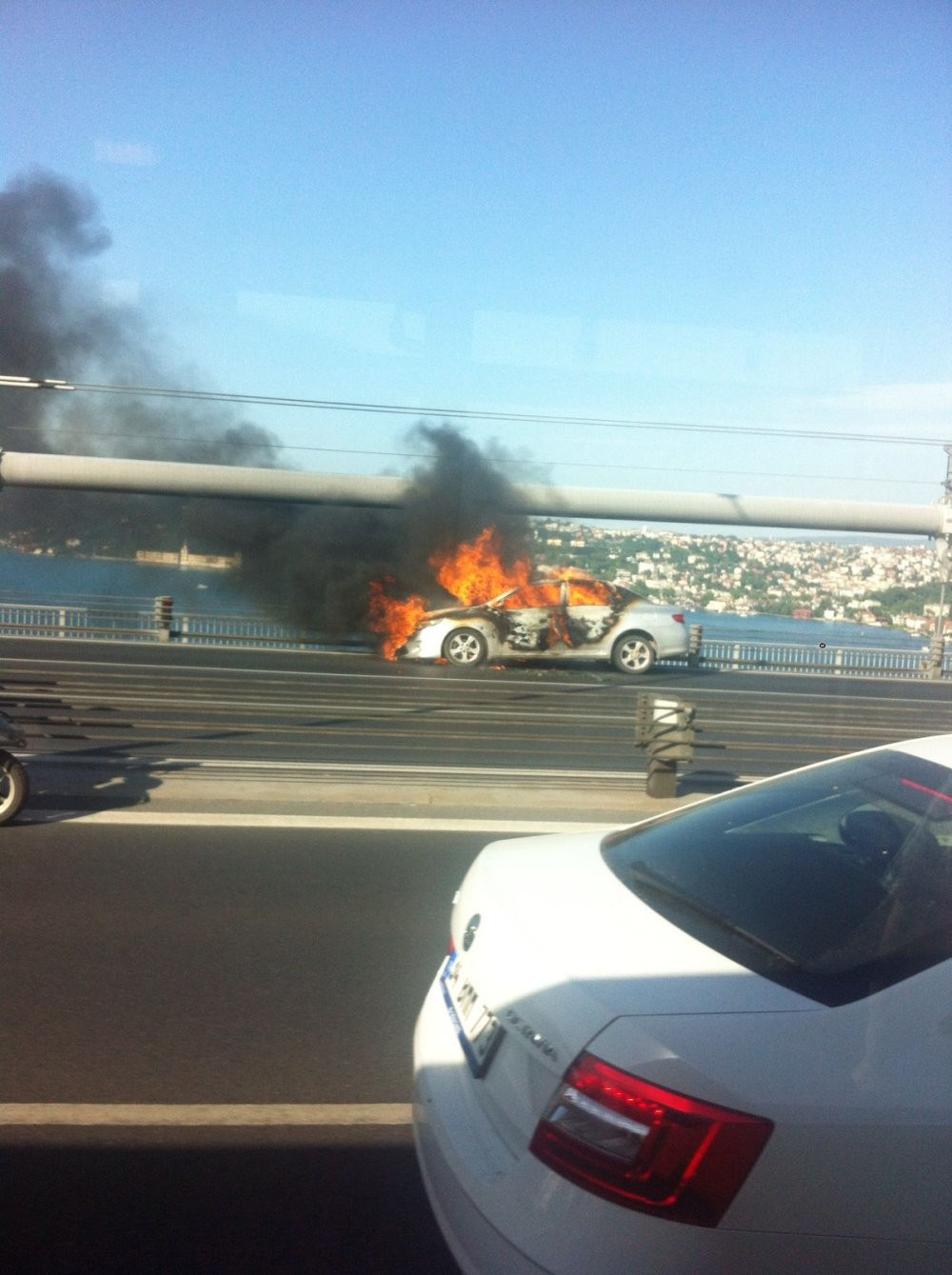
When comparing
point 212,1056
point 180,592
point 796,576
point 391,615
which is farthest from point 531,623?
point 212,1056

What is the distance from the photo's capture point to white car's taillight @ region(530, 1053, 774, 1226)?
7.12 ft

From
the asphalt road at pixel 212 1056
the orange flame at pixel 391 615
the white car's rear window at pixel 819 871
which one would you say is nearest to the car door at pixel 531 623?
the orange flame at pixel 391 615

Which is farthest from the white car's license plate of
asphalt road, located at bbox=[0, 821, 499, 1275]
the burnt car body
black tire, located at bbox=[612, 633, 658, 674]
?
black tire, located at bbox=[612, 633, 658, 674]

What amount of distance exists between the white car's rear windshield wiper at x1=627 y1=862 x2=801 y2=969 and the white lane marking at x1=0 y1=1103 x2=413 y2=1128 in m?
1.45

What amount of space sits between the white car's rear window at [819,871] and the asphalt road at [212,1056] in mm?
→ 1217

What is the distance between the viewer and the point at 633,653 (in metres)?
20.2

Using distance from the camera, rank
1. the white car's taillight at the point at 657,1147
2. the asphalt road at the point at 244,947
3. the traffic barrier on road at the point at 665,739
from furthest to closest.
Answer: the traffic barrier on road at the point at 665,739 → the asphalt road at the point at 244,947 → the white car's taillight at the point at 657,1147

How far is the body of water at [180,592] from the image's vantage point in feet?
44.5

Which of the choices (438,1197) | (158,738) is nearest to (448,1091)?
(438,1197)

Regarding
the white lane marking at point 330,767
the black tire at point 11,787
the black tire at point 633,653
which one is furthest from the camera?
the black tire at point 633,653

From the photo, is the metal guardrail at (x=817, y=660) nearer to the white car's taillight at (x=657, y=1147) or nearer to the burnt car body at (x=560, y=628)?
the burnt car body at (x=560, y=628)

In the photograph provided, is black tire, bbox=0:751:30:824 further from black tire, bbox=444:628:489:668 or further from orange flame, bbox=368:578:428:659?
orange flame, bbox=368:578:428:659

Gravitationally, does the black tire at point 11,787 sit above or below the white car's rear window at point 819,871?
below

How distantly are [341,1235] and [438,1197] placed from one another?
0.73 metres
